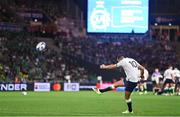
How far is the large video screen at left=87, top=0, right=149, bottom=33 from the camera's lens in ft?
180

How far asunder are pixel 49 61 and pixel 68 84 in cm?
726

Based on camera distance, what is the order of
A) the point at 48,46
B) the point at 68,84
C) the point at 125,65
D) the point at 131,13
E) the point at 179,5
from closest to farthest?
1. the point at 125,65
2. the point at 68,84
3. the point at 131,13
4. the point at 48,46
5. the point at 179,5

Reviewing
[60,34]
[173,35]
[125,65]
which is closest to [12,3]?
[60,34]

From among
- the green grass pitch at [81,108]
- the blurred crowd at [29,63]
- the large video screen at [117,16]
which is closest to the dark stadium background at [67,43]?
the blurred crowd at [29,63]

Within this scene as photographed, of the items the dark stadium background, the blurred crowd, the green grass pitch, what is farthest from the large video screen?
the green grass pitch

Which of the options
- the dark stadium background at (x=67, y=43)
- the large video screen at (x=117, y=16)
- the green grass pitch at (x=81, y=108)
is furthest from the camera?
the large video screen at (x=117, y=16)

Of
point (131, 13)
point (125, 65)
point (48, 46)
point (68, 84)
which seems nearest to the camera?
point (125, 65)

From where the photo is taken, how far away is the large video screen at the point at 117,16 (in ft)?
180

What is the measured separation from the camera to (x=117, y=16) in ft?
182

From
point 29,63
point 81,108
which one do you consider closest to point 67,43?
point 29,63

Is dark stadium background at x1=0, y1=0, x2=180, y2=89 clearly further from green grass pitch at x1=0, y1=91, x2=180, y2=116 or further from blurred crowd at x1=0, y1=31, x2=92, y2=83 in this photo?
green grass pitch at x1=0, y1=91, x2=180, y2=116

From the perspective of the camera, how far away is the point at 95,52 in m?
61.7

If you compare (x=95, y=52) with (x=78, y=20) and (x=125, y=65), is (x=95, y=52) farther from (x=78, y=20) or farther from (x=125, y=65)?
(x=125, y=65)

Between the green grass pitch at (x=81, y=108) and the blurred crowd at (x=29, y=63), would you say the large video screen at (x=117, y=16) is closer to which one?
the blurred crowd at (x=29, y=63)
